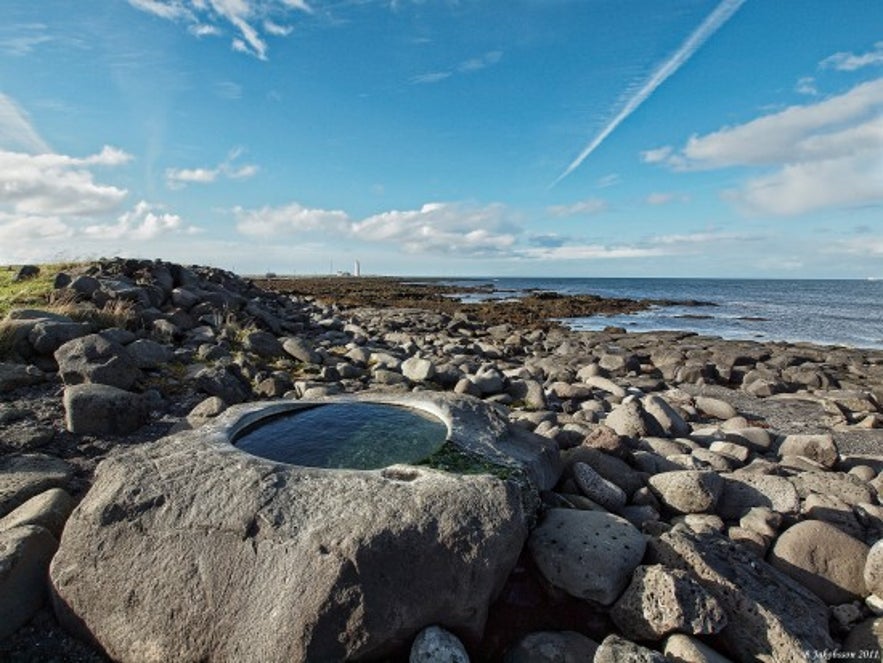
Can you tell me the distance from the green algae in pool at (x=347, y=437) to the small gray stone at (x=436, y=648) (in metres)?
1.52

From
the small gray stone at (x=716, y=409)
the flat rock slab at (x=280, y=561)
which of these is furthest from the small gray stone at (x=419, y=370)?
the flat rock slab at (x=280, y=561)

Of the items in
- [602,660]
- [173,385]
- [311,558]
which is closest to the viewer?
[602,660]

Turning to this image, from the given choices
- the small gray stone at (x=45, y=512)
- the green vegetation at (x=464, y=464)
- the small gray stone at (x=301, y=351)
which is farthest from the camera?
the small gray stone at (x=301, y=351)

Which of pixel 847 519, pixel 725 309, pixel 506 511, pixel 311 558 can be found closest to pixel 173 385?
pixel 311 558


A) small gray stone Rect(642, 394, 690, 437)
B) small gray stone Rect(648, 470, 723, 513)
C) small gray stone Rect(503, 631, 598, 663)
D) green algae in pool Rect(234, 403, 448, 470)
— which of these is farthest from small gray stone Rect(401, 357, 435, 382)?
small gray stone Rect(503, 631, 598, 663)

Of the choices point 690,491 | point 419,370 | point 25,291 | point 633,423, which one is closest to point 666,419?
point 633,423

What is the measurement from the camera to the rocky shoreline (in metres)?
3.81

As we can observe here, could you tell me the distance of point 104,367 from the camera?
311 inches

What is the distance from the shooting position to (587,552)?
4.26 meters

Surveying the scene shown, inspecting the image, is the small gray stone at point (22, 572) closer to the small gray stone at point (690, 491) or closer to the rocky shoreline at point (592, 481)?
the rocky shoreline at point (592, 481)

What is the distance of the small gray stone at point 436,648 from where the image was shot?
3.47 meters

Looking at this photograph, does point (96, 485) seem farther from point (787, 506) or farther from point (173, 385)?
point (787, 506)

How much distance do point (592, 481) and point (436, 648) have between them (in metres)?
2.84

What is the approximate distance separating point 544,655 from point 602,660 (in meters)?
0.50
